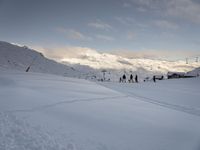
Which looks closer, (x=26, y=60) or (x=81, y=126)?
(x=81, y=126)

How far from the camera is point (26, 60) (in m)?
156

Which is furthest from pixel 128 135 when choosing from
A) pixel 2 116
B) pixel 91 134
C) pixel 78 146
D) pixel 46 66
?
pixel 46 66

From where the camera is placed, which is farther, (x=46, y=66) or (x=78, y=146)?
(x=46, y=66)

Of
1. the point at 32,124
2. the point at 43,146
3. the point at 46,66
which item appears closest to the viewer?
the point at 43,146

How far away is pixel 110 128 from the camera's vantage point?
6805 mm

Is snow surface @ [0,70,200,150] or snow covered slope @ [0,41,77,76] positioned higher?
snow covered slope @ [0,41,77,76]

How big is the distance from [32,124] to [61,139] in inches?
41.3

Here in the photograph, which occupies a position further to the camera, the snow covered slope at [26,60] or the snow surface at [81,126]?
the snow covered slope at [26,60]

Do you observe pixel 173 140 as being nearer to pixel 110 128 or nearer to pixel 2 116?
pixel 110 128

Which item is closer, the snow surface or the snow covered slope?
the snow surface

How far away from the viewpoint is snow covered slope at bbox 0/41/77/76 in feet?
479

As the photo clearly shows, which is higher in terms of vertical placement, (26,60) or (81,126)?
(26,60)

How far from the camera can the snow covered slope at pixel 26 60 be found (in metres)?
146

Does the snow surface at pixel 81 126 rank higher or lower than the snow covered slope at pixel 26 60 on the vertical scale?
lower
